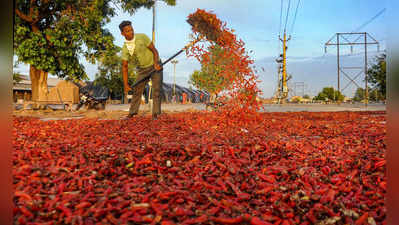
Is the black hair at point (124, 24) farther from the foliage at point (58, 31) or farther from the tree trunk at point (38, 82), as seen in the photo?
the tree trunk at point (38, 82)

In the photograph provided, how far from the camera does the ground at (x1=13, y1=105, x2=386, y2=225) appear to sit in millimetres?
1236

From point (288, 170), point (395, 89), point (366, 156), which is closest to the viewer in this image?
point (395, 89)

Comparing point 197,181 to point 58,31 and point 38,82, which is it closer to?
point 58,31

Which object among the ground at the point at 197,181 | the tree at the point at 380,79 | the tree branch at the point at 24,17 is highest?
the tree branch at the point at 24,17

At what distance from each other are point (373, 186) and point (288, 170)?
0.56 meters

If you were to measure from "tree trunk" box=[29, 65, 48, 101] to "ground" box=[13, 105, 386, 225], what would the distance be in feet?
2.24

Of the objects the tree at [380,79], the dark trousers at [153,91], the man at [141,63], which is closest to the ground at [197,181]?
the tree at [380,79]

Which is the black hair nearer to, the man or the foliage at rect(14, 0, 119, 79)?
the man

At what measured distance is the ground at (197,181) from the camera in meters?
1.24

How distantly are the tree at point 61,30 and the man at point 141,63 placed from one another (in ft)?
3.72

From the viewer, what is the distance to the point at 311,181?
5.64ft

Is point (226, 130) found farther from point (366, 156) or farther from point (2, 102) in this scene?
point (2, 102)

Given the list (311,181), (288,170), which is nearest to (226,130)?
(288,170)

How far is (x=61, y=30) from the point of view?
2.21 metres
